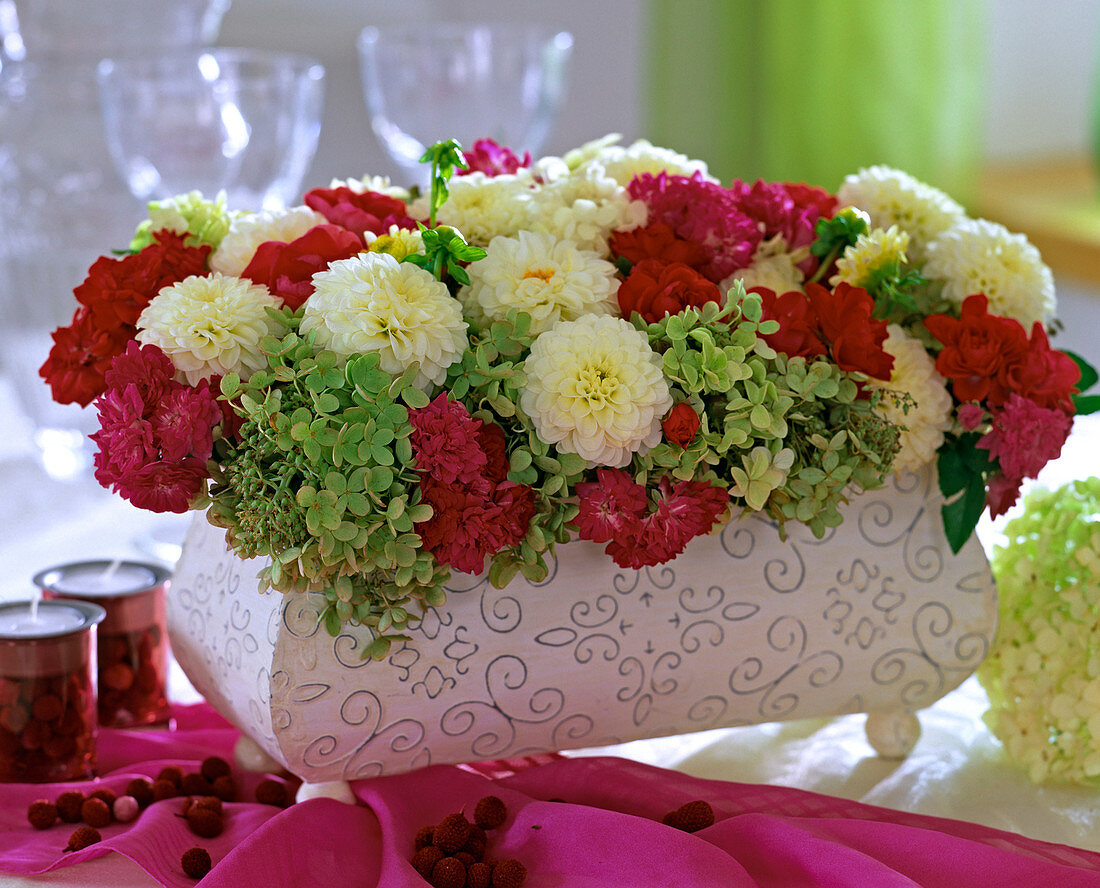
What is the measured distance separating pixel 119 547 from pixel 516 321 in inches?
24.8

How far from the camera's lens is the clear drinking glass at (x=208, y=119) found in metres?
1.05

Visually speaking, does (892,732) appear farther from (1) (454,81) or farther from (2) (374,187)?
(1) (454,81)

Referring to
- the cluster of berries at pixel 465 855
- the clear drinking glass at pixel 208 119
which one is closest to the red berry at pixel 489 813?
the cluster of berries at pixel 465 855

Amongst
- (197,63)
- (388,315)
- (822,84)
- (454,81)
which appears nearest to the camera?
(388,315)

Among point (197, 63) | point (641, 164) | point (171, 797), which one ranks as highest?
point (197, 63)

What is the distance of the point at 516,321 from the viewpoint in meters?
0.64

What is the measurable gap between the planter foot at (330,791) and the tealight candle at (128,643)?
20 cm

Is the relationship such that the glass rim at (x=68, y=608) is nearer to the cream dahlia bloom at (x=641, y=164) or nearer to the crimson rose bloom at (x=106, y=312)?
Answer: the crimson rose bloom at (x=106, y=312)

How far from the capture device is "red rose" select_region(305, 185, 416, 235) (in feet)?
2.38

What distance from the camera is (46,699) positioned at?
2.38 ft

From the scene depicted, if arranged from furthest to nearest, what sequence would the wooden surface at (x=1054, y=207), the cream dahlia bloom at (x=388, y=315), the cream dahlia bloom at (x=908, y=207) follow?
the wooden surface at (x=1054, y=207), the cream dahlia bloom at (x=908, y=207), the cream dahlia bloom at (x=388, y=315)

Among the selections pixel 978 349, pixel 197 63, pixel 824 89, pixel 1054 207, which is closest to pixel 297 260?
pixel 978 349

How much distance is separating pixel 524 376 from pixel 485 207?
14 cm

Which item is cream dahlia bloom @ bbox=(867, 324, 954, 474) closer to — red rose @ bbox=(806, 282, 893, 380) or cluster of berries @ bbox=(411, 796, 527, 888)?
red rose @ bbox=(806, 282, 893, 380)
